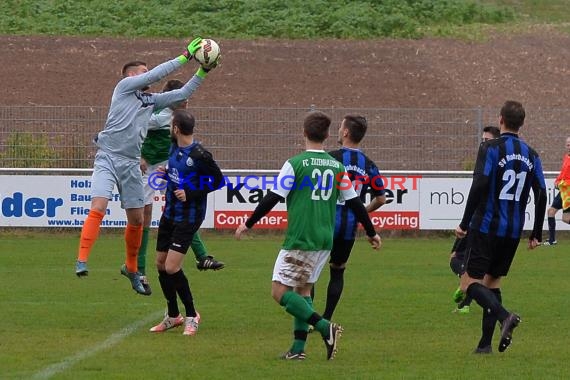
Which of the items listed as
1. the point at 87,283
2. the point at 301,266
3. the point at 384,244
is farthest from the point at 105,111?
the point at 301,266

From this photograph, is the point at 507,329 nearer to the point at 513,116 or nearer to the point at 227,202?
the point at 513,116

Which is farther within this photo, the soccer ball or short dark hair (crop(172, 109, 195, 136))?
the soccer ball

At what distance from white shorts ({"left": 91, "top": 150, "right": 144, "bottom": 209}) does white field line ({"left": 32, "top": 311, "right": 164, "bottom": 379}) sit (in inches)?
45.5

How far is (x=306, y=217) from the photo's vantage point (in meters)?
8.70

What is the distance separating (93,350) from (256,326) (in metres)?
1.95

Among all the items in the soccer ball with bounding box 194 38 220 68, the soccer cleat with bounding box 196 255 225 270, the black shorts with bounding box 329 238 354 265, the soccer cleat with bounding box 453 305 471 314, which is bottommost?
the soccer cleat with bounding box 453 305 471 314

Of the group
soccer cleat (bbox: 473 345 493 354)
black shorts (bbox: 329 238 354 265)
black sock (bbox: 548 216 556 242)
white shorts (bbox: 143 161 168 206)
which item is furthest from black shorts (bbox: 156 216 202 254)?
black sock (bbox: 548 216 556 242)

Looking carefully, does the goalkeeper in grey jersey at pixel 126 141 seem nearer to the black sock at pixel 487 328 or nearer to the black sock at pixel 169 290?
the black sock at pixel 169 290

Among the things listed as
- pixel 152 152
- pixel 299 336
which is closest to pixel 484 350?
pixel 299 336

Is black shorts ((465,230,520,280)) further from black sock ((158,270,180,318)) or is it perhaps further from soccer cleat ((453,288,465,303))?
black sock ((158,270,180,318))

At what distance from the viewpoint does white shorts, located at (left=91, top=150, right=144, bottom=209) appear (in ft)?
37.0

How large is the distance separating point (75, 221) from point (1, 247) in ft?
7.62

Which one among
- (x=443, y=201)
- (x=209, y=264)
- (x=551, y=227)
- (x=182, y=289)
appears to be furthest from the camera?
(x=443, y=201)

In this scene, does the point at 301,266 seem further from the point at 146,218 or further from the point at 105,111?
the point at 105,111
